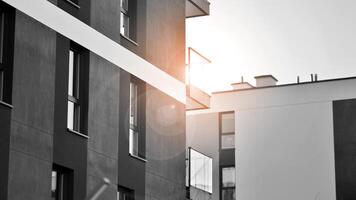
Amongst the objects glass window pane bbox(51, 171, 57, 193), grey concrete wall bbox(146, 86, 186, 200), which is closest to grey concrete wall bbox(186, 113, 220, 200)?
grey concrete wall bbox(146, 86, 186, 200)

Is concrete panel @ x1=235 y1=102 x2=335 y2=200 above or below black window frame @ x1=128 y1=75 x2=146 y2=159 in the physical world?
above

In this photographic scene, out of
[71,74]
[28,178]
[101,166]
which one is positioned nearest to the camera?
[28,178]

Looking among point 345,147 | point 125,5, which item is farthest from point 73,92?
point 345,147

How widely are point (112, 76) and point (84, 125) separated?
1.89 m

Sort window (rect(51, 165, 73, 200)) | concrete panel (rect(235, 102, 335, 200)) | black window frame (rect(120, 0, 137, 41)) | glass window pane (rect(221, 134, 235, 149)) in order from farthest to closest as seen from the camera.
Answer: glass window pane (rect(221, 134, 235, 149)) → concrete panel (rect(235, 102, 335, 200)) → black window frame (rect(120, 0, 137, 41)) → window (rect(51, 165, 73, 200))

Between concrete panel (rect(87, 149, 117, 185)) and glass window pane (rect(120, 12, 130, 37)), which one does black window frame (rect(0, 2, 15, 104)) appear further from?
glass window pane (rect(120, 12, 130, 37))

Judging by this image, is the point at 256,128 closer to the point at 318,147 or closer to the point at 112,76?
the point at 318,147

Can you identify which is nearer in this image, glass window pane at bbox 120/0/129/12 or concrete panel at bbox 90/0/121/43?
concrete panel at bbox 90/0/121/43

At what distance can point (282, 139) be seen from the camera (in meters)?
37.6

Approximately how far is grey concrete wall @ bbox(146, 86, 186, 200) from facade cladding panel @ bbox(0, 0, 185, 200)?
0.02 meters

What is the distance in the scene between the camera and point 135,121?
2138 centimetres

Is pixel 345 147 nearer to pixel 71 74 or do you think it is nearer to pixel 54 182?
pixel 71 74

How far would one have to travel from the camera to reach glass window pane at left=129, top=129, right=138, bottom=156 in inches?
824

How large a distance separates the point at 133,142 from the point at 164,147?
1.56m
